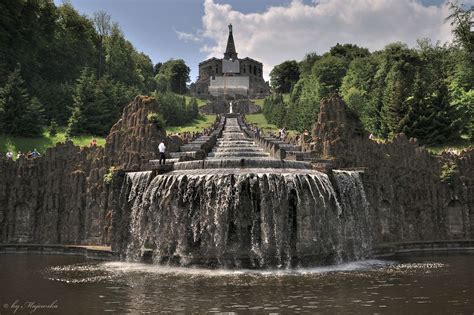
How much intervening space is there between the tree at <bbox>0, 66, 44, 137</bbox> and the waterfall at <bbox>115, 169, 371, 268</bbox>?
92.5ft

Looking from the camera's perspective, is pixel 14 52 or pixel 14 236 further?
pixel 14 52

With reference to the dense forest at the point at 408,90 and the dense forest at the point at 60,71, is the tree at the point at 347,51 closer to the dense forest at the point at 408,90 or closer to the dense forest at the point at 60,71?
the dense forest at the point at 408,90

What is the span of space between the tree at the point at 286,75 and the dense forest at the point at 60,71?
65.1 m

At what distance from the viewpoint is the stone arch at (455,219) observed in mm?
32406

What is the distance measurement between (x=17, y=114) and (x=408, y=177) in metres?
37.1

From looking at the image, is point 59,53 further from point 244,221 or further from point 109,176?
point 244,221

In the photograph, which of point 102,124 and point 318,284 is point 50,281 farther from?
point 102,124

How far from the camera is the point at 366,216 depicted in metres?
25.9

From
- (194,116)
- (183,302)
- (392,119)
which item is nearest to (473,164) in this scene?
(392,119)

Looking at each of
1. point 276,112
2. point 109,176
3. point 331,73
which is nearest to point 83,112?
point 109,176

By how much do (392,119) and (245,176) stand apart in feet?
102

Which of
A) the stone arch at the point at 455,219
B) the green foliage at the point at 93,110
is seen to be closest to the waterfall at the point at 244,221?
the stone arch at the point at 455,219

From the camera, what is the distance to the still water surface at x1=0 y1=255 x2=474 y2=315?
1289cm

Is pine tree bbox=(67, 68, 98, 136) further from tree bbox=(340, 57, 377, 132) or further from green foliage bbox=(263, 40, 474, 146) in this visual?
tree bbox=(340, 57, 377, 132)
